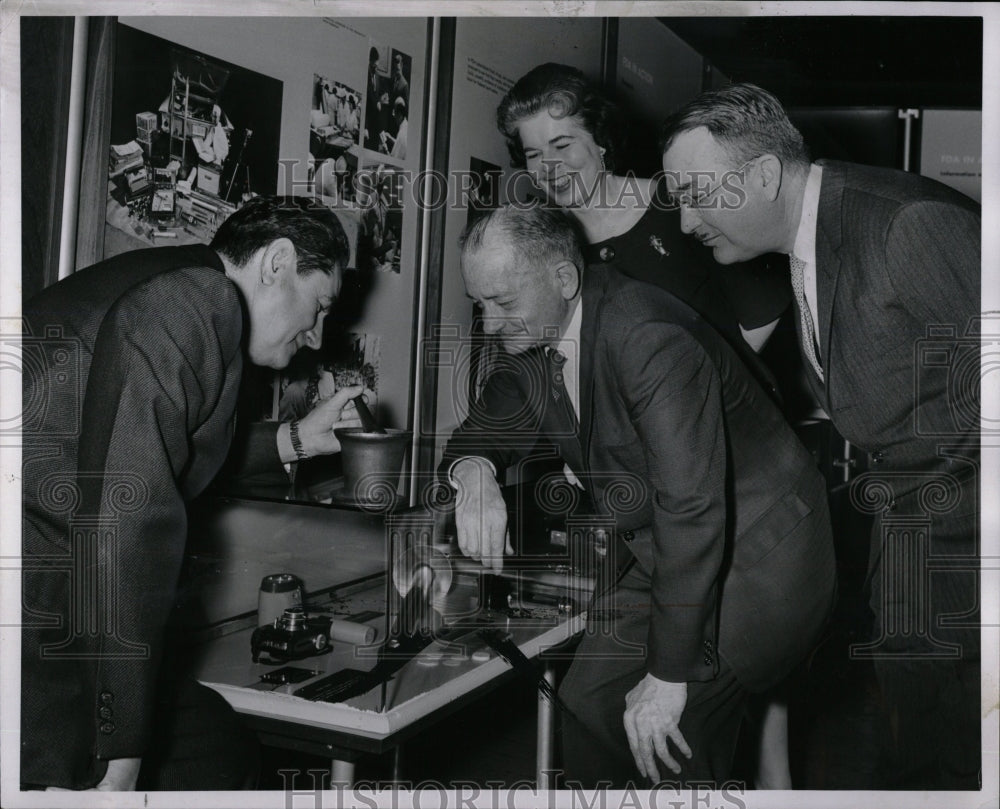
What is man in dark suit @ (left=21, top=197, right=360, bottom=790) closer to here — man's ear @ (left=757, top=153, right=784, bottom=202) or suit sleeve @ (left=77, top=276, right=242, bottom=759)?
suit sleeve @ (left=77, top=276, right=242, bottom=759)

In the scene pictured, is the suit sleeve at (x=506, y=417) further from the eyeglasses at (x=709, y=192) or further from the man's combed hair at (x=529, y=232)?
the eyeglasses at (x=709, y=192)

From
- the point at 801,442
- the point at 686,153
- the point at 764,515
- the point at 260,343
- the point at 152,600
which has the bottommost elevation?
the point at 152,600

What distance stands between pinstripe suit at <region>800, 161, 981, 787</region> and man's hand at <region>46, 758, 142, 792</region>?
125 centimetres

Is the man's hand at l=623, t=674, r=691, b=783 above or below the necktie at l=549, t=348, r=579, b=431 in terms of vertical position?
below

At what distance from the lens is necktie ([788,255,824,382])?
1490 mm

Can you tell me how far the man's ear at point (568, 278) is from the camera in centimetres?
146

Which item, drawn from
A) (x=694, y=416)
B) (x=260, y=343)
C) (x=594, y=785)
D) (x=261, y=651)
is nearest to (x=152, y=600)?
(x=261, y=651)

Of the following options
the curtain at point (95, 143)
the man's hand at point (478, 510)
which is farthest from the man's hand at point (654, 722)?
the curtain at point (95, 143)

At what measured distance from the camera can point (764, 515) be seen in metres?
1.48

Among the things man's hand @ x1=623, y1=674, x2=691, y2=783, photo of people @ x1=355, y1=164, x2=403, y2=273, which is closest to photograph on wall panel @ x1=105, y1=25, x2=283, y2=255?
photo of people @ x1=355, y1=164, x2=403, y2=273

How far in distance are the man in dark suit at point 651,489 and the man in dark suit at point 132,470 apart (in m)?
0.38

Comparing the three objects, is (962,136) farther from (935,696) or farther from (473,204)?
(935,696)

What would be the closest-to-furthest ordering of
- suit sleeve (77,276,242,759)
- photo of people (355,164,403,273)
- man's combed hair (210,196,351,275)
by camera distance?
suit sleeve (77,276,242,759), man's combed hair (210,196,351,275), photo of people (355,164,403,273)

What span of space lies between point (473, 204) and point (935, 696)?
121 centimetres
